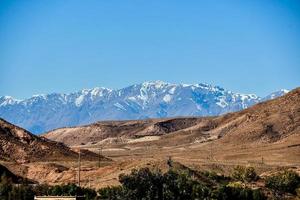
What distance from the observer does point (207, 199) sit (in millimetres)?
77875

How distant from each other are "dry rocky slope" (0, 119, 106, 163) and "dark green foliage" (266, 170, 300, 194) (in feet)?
165

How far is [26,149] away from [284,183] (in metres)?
59.0

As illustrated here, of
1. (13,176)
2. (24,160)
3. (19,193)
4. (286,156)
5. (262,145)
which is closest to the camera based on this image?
(19,193)

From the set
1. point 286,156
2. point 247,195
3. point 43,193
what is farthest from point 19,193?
point 286,156

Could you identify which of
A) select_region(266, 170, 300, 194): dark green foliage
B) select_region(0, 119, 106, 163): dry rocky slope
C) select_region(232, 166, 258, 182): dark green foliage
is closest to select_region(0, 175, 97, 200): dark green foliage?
select_region(232, 166, 258, 182): dark green foliage

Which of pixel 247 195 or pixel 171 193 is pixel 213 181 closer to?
pixel 247 195

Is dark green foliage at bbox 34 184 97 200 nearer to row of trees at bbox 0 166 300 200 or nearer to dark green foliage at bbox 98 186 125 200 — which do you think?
row of trees at bbox 0 166 300 200

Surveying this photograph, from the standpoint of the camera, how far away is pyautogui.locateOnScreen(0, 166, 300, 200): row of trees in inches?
2874

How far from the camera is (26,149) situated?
14538cm

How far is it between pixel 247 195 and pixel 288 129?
11346 centimetres

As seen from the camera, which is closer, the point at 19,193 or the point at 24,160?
the point at 19,193

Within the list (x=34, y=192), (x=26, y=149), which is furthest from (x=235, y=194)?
(x=26, y=149)

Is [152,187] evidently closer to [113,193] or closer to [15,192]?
[113,193]

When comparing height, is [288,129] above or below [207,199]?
above
